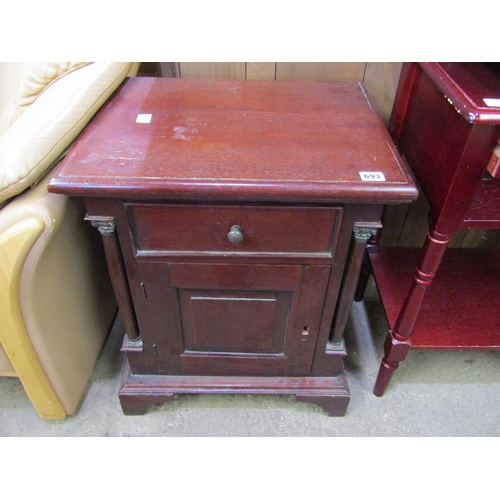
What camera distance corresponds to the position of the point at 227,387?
3.47 feet

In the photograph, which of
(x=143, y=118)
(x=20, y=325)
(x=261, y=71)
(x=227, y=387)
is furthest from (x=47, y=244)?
(x=261, y=71)

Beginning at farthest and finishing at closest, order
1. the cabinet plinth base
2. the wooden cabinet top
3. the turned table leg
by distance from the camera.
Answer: the cabinet plinth base < the turned table leg < the wooden cabinet top

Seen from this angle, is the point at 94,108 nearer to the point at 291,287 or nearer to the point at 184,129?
the point at 184,129

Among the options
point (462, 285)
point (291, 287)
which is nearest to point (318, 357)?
point (291, 287)

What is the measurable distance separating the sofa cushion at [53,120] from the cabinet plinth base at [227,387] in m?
0.53

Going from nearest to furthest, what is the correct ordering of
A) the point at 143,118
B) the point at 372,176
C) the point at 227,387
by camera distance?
1. the point at 372,176
2. the point at 143,118
3. the point at 227,387

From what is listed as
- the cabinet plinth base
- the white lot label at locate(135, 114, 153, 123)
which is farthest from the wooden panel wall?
the cabinet plinth base

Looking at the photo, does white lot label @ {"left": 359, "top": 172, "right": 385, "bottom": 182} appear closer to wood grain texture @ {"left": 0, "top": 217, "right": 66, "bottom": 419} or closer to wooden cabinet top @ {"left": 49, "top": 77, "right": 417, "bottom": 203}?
wooden cabinet top @ {"left": 49, "top": 77, "right": 417, "bottom": 203}

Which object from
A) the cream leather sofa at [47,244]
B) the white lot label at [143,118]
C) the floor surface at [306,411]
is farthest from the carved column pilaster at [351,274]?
the cream leather sofa at [47,244]

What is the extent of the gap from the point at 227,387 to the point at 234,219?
492mm

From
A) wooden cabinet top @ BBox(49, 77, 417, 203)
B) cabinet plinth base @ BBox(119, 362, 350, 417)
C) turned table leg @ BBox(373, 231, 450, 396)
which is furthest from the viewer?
cabinet plinth base @ BBox(119, 362, 350, 417)

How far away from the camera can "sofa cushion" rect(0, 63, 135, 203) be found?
2.52ft

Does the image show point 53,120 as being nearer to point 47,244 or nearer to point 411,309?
point 47,244

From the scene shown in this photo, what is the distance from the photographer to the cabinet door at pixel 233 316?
33.5 inches
